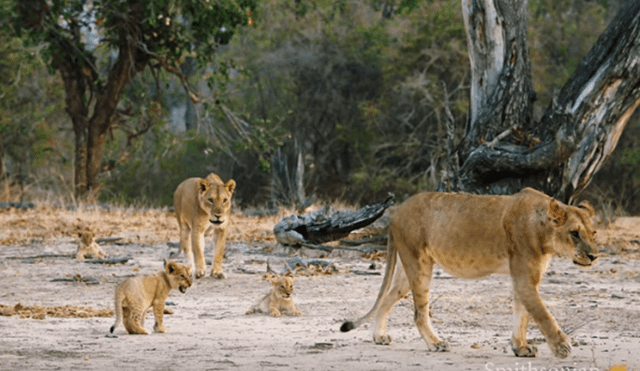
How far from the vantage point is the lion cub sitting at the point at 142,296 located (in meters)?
→ 6.54

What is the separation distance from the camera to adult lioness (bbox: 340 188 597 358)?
5.36 metres

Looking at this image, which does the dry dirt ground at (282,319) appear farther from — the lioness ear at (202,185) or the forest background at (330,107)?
the forest background at (330,107)

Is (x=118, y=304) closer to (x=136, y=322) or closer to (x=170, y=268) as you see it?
(x=136, y=322)

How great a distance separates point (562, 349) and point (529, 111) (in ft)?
26.8

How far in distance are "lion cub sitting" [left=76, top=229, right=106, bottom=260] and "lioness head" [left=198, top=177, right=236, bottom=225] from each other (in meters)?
2.04

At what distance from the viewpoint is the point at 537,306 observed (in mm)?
5379

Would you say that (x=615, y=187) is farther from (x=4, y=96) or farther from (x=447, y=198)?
(x=447, y=198)

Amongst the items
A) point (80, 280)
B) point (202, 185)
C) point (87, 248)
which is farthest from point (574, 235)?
point (87, 248)

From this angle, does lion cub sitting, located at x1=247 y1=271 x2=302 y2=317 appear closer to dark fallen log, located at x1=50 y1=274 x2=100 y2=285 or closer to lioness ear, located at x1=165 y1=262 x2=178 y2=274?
lioness ear, located at x1=165 y1=262 x2=178 y2=274

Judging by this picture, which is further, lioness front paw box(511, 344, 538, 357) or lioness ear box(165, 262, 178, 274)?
lioness ear box(165, 262, 178, 274)

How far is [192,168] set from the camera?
2823cm

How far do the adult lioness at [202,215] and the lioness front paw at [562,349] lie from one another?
5.08 metres

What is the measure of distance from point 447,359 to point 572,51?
23.6 m

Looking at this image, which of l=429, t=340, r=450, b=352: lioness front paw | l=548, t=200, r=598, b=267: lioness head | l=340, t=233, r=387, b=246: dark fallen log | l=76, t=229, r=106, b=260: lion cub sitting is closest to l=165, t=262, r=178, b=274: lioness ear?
l=429, t=340, r=450, b=352: lioness front paw
